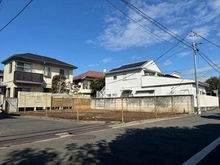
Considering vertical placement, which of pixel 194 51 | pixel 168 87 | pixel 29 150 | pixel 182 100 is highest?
pixel 194 51

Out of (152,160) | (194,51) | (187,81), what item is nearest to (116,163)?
(152,160)

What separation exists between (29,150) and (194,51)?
63.6ft

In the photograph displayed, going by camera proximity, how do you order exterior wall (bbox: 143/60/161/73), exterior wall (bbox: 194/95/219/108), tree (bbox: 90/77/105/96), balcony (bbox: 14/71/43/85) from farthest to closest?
tree (bbox: 90/77/105/96) → exterior wall (bbox: 143/60/161/73) → balcony (bbox: 14/71/43/85) → exterior wall (bbox: 194/95/219/108)

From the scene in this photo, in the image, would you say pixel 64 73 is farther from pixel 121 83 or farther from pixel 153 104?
pixel 153 104

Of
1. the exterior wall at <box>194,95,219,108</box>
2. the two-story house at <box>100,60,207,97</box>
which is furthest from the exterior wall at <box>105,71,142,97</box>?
the exterior wall at <box>194,95,219,108</box>

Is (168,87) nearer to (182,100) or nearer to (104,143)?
(182,100)

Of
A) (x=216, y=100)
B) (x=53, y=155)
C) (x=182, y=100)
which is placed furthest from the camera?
(x=216, y=100)

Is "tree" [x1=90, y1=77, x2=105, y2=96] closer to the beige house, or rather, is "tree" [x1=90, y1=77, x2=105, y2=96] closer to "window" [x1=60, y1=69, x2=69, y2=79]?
"window" [x1=60, y1=69, x2=69, y2=79]

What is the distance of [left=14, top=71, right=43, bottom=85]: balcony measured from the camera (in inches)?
953

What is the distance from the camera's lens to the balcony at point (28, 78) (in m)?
24.2

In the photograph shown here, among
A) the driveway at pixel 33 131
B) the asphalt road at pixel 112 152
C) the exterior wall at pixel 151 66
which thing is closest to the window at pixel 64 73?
the exterior wall at pixel 151 66

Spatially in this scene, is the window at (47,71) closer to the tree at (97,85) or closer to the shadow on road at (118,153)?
the tree at (97,85)

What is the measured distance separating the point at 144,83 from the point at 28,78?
1550 cm

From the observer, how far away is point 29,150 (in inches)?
223
